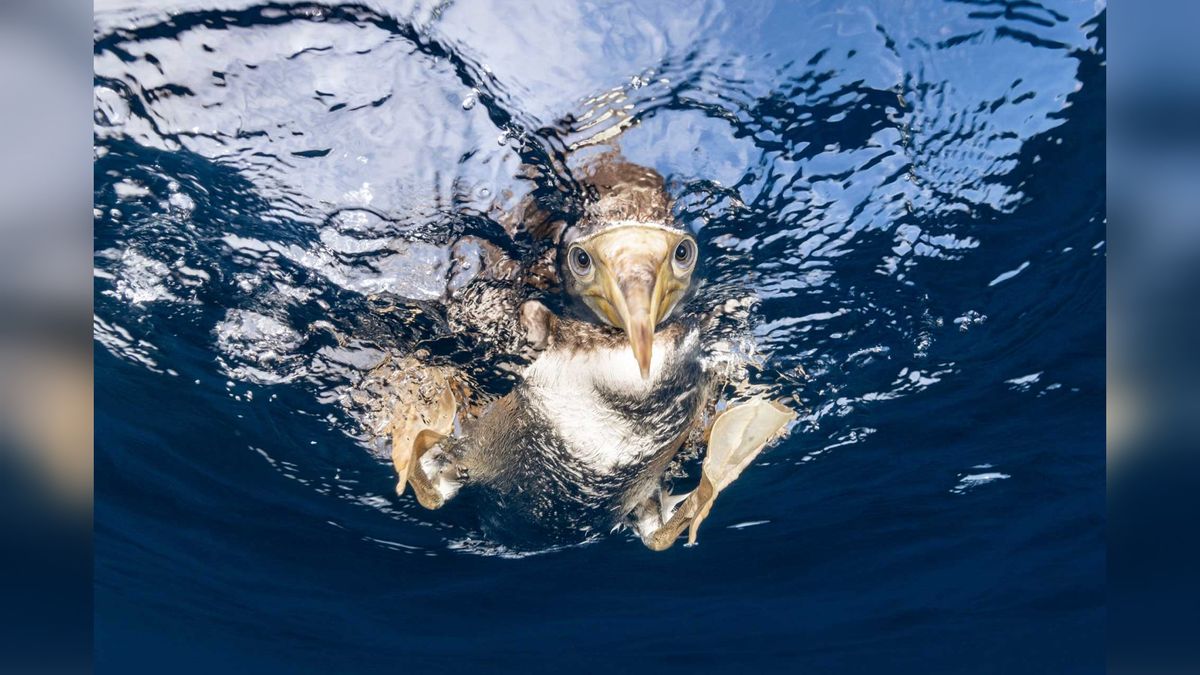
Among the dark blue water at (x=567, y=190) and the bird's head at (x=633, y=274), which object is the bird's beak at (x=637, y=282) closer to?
the bird's head at (x=633, y=274)

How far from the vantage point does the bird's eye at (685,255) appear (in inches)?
160

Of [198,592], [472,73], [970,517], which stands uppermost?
[472,73]

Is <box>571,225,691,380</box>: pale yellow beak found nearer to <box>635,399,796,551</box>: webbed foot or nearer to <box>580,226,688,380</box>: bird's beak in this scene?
<box>580,226,688,380</box>: bird's beak

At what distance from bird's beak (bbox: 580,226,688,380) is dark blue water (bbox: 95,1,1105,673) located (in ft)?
3.14

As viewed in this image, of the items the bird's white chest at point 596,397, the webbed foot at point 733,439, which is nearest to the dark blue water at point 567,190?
the bird's white chest at point 596,397

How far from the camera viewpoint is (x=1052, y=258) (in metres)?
7.41

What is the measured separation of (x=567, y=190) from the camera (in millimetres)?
4777

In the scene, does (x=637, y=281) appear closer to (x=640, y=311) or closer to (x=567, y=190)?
(x=640, y=311)

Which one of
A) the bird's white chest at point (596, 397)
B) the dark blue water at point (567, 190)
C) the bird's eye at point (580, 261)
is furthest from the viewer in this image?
the bird's white chest at point (596, 397)
